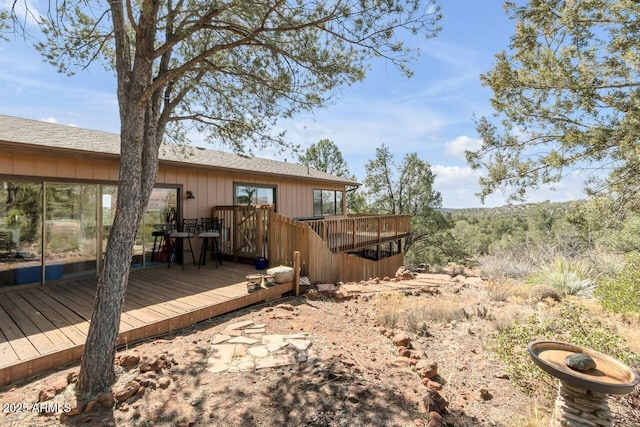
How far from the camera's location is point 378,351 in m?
3.68

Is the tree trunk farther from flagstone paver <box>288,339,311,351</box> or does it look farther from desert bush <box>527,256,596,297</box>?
desert bush <box>527,256,596,297</box>

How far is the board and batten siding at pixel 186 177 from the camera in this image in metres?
5.31

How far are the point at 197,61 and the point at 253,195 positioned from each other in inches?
268

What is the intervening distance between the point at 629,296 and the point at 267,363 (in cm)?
575

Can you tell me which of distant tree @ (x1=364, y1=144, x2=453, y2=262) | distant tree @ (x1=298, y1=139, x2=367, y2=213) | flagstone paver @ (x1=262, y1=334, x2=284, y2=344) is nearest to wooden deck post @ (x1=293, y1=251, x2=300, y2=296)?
flagstone paver @ (x1=262, y1=334, x2=284, y2=344)

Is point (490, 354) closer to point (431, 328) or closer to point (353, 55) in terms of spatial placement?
point (431, 328)

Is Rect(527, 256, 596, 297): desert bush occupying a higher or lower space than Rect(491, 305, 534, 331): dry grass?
higher

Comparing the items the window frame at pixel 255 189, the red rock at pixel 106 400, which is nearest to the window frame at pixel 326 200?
the window frame at pixel 255 189

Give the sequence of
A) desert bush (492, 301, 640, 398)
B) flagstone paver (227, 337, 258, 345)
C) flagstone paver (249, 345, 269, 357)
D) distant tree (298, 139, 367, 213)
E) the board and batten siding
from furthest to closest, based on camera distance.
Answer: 1. distant tree (298, 139, 367, 213)
2. the board and batten siding
3. flagstone paver (227, 337, 258, 345)
4. flagstone paver (249, 345, 269, 357)
5. desert bush (492, 301, 640, 398)

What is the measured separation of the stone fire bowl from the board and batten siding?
24.4ft

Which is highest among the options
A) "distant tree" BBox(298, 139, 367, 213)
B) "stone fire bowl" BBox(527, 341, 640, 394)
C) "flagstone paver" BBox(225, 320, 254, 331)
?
"distant tree" BBox(298, 139, 367, 213)

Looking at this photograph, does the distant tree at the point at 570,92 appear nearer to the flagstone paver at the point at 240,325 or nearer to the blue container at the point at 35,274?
the flagstone paver at the point at 240,325

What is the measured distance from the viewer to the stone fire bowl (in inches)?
78.4

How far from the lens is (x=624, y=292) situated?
4.88 metres
